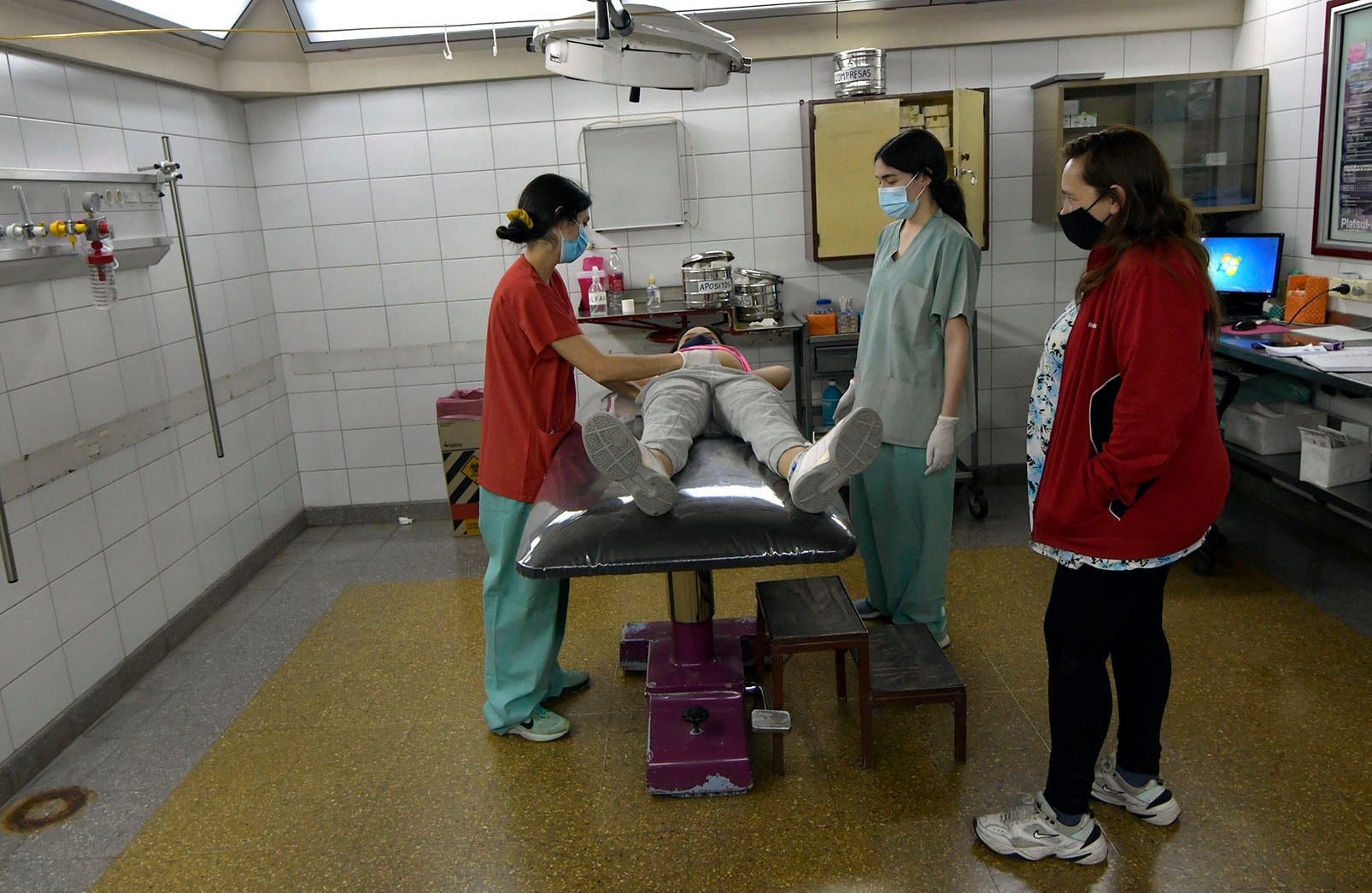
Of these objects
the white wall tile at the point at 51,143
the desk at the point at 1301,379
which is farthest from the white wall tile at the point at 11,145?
the desk at the point at 1301,379

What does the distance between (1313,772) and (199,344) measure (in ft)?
12.4

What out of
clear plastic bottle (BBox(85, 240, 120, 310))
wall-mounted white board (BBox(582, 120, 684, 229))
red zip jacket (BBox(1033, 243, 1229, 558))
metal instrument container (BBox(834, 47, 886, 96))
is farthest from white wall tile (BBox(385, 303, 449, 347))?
red zip jacket (BBox(1033, 243, 1229, 558))

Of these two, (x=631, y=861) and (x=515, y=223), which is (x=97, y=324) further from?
(x=631, y=861)

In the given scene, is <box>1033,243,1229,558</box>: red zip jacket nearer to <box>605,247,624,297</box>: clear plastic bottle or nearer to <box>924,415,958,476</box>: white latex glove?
<box>924,415,958,476</box>: white latex glove

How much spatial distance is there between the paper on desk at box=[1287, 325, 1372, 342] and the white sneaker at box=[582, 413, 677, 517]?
9.03ft

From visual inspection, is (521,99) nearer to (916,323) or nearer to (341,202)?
(341,202)

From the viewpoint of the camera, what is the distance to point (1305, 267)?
3.95m

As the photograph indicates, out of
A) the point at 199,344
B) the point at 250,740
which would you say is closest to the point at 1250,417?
the point at 250,740

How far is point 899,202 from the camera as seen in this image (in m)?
2.86

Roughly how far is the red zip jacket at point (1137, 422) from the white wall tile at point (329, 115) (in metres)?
3.75

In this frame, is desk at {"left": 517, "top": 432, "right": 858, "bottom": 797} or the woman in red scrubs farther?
the woman in red scrubs

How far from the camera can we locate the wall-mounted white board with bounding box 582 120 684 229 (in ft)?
14.8

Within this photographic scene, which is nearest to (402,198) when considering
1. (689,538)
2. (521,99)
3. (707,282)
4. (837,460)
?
(521,99)

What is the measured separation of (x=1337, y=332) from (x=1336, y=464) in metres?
0.55
